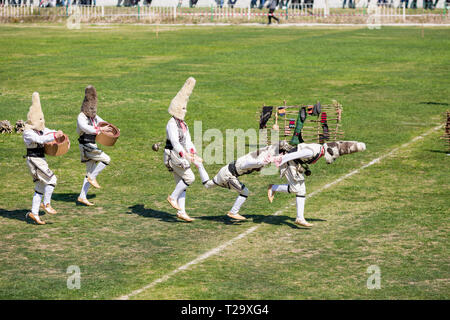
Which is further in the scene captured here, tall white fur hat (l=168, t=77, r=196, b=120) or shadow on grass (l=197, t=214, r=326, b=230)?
shadow on grass (l=197, t=214, r=326, b=230)

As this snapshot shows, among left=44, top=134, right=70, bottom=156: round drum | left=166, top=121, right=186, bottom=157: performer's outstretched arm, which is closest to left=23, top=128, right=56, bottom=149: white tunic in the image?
left=44, top=134, right=70, bottom=156: round drum

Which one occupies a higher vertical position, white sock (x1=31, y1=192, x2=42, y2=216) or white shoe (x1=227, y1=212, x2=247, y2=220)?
white sock (x1=31, y1=192, x2=42, y2=216)

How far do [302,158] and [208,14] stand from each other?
51.4m

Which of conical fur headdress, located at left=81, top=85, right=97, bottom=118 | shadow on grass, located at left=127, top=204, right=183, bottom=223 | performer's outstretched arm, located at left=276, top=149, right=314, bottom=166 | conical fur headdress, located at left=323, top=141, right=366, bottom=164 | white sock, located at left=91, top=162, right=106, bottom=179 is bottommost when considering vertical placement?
shadow on grass, located at left=127, top=204, right=183, bottom=223

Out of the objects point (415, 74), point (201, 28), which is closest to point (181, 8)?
point (201, 28)

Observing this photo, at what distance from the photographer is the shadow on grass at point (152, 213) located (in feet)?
45.5

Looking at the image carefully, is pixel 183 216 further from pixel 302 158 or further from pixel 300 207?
pixel 302 158

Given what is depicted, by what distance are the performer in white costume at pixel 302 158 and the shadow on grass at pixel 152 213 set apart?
2.33 m

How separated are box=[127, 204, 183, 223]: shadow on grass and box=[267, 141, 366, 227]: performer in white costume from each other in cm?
233

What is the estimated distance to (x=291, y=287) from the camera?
1022 centimetres

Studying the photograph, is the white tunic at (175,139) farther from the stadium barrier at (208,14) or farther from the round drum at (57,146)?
the stadium barrier at (208,14)

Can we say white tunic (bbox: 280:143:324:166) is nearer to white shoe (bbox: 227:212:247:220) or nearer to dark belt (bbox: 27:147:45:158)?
white shoe (bbox: 227:212:247:220)

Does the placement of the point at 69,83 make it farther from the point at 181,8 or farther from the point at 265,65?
the point at 181,8

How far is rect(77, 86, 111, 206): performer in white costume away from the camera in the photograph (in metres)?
14.5
